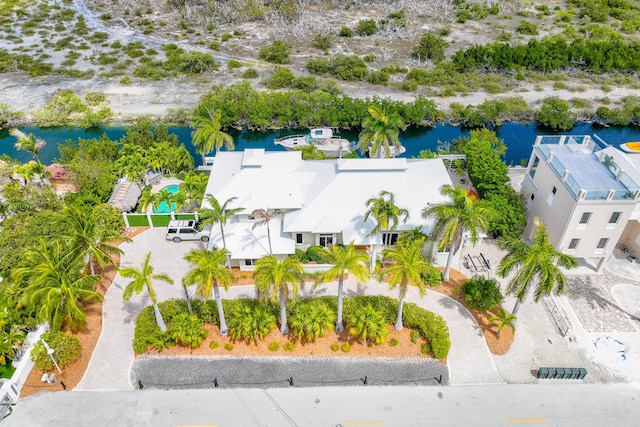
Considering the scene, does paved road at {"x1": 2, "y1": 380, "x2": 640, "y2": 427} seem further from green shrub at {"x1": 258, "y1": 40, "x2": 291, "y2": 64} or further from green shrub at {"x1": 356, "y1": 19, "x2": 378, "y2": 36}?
green shrub at {"x1": 356, "y1": 19, "x2": 378, "y2": 36}

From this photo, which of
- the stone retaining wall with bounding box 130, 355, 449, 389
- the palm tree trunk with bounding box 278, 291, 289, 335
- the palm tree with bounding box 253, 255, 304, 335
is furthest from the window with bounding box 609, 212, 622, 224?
the palm tree trunk with bounding box 278, 291, 289, 335

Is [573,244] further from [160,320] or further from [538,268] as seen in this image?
[160,320]

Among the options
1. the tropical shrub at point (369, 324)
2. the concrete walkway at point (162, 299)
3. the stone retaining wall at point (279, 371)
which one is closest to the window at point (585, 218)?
the concrete walkway at point (162, 299)

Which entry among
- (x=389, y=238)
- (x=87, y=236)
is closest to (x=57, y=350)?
(x=87, y=236)

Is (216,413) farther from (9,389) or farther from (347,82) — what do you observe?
(347,82)

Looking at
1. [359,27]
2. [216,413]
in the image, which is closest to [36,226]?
[216,413]

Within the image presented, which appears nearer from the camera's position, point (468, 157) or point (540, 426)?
point (540, 426)
